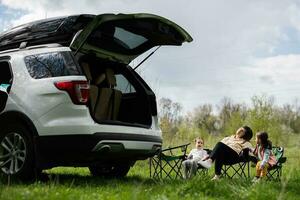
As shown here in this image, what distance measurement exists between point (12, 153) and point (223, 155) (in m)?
3.64

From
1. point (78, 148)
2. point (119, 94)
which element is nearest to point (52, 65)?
point (78, 148)

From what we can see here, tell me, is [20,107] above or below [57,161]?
above

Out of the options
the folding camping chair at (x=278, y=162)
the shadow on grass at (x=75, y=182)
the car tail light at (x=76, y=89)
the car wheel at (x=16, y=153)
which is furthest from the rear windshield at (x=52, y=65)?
the folding camping chair at (x=278, y=162)

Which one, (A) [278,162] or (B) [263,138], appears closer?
(B) [263,138]

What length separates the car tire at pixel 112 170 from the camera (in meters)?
7.79

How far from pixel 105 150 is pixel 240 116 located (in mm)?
33198

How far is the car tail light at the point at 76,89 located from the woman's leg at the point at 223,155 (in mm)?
3172

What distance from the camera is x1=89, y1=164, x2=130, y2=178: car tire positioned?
7.79 metres

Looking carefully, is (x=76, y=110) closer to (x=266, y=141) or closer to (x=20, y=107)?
(x=20, y=107)

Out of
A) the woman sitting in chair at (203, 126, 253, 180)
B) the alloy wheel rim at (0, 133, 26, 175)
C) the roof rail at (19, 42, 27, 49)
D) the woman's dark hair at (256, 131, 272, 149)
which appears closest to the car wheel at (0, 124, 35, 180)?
the alloy wheel rim at (0, 133, 26, 175)

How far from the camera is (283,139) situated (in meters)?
35.8

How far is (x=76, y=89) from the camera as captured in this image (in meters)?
5.95

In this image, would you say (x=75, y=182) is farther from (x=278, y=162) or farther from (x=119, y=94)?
(x=278, y=162)

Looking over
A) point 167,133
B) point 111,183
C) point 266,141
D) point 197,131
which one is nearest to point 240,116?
point 197,131
